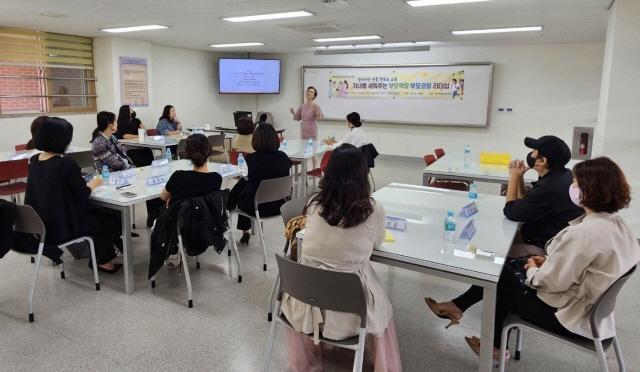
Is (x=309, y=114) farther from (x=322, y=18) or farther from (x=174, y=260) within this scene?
(x=174, y=260)

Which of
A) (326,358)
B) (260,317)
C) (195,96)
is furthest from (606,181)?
(195,96)

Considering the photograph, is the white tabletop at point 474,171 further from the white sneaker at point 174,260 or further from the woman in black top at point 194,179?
the white sneaker at point 174,260

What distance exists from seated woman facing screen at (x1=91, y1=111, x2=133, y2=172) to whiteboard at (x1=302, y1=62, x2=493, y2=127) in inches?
250

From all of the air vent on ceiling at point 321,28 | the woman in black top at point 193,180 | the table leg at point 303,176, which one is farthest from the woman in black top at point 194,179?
the air vent on ceiling at point 321,28

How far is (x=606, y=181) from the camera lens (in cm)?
177

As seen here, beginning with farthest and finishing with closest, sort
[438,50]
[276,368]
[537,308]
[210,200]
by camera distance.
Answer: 1. [438,50]
2. [210,200]
3. [276,368]
4. [537,308]

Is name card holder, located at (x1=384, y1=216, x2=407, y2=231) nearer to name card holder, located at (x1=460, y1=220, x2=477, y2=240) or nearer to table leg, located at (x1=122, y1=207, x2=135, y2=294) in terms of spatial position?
name card holder, located at (x1=460, y1=220, x2=477, y2=240)

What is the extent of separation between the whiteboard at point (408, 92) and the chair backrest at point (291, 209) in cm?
670

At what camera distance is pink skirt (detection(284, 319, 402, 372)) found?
80.0 inches

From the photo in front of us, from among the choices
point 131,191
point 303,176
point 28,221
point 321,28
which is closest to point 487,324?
point 131,191

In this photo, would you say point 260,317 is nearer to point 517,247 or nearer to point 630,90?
point 517,247

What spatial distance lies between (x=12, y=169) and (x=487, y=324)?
14.7 ft

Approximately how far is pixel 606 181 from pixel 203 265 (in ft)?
9.63

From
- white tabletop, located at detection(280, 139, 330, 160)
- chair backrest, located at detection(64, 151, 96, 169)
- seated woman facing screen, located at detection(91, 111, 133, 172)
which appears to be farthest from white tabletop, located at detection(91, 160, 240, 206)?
white tabletop, located at detection(280, 139, 330, 160)
